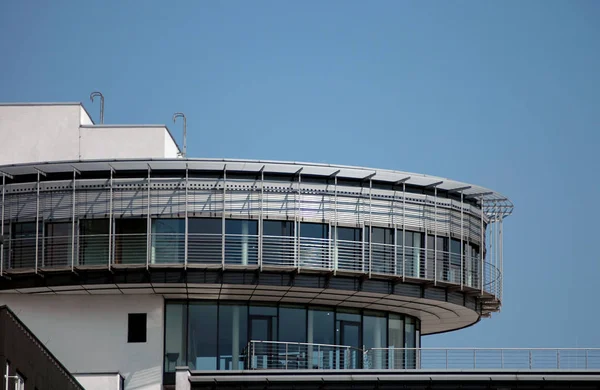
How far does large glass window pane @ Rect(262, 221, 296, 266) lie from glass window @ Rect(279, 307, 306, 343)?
3578mm

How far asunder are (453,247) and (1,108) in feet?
70.3

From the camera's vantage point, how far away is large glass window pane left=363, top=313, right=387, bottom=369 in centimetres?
6044

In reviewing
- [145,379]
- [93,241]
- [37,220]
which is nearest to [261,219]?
[93,241]

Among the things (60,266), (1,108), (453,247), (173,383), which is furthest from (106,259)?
(453,247)

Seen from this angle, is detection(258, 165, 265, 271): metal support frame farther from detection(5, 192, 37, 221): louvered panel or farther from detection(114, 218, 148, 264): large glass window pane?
detection(5, 192, 37, 221): louvered panel

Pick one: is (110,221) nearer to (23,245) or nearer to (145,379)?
(23,245)

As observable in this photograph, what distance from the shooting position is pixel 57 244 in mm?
57062

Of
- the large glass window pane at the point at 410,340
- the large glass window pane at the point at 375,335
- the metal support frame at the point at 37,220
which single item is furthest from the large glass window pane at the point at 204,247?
the large glass window pane at the point at 410,340

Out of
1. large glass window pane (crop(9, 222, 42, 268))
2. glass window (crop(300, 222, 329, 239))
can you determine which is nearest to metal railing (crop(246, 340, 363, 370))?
glass window (crop(300, 222, 329, 239))

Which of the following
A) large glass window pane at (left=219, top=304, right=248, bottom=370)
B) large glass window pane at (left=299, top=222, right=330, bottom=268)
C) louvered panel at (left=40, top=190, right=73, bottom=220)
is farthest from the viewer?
large glass window pane at (left=219, top=304, right=248, bottom=370)

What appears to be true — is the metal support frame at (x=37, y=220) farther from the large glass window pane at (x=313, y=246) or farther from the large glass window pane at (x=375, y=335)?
the large glass window pane at (x=375, y=335)

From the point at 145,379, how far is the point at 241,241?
6.90 meters

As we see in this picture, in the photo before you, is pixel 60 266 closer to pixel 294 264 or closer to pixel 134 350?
pixel 134 350

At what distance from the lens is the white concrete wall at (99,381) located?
180 ft
